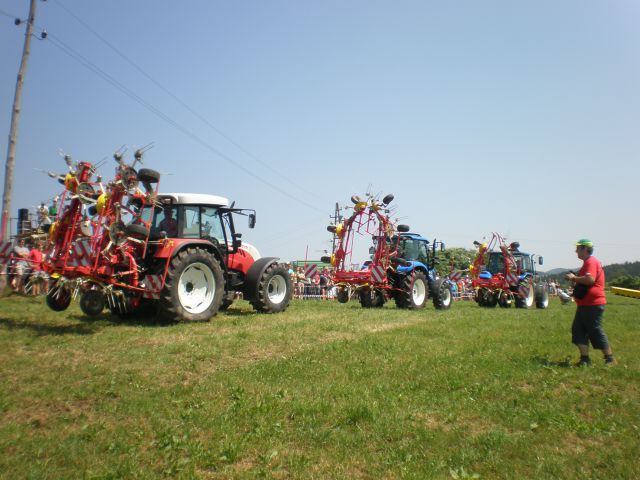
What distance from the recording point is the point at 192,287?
31.7 feet

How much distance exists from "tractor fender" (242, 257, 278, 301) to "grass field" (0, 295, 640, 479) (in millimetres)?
2854

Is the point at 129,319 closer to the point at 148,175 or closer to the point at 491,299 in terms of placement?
the point at 148,175

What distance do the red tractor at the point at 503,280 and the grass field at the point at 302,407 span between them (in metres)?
12.1

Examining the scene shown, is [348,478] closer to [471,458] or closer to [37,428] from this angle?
[471,458]

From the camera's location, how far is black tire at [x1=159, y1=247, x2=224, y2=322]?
28.6 feet

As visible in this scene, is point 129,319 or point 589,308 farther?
point 129,319

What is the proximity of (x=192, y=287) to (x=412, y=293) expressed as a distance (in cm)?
750

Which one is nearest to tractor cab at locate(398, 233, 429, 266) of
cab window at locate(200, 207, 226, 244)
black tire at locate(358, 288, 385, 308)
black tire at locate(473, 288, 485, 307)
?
black tire at locate(358, 288, 385, 308)

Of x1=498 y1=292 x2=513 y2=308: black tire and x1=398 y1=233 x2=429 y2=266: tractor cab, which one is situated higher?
x1=398 y1=233 x2=429 y2=266: tractor cab

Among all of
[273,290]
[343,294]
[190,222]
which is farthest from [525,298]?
[190,222]

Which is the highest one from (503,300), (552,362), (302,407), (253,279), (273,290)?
(253,279)

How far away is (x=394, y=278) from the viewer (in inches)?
599

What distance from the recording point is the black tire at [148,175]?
868cm

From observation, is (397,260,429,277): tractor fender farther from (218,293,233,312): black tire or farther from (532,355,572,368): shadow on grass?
(532,355,572,368): shadow on grass
